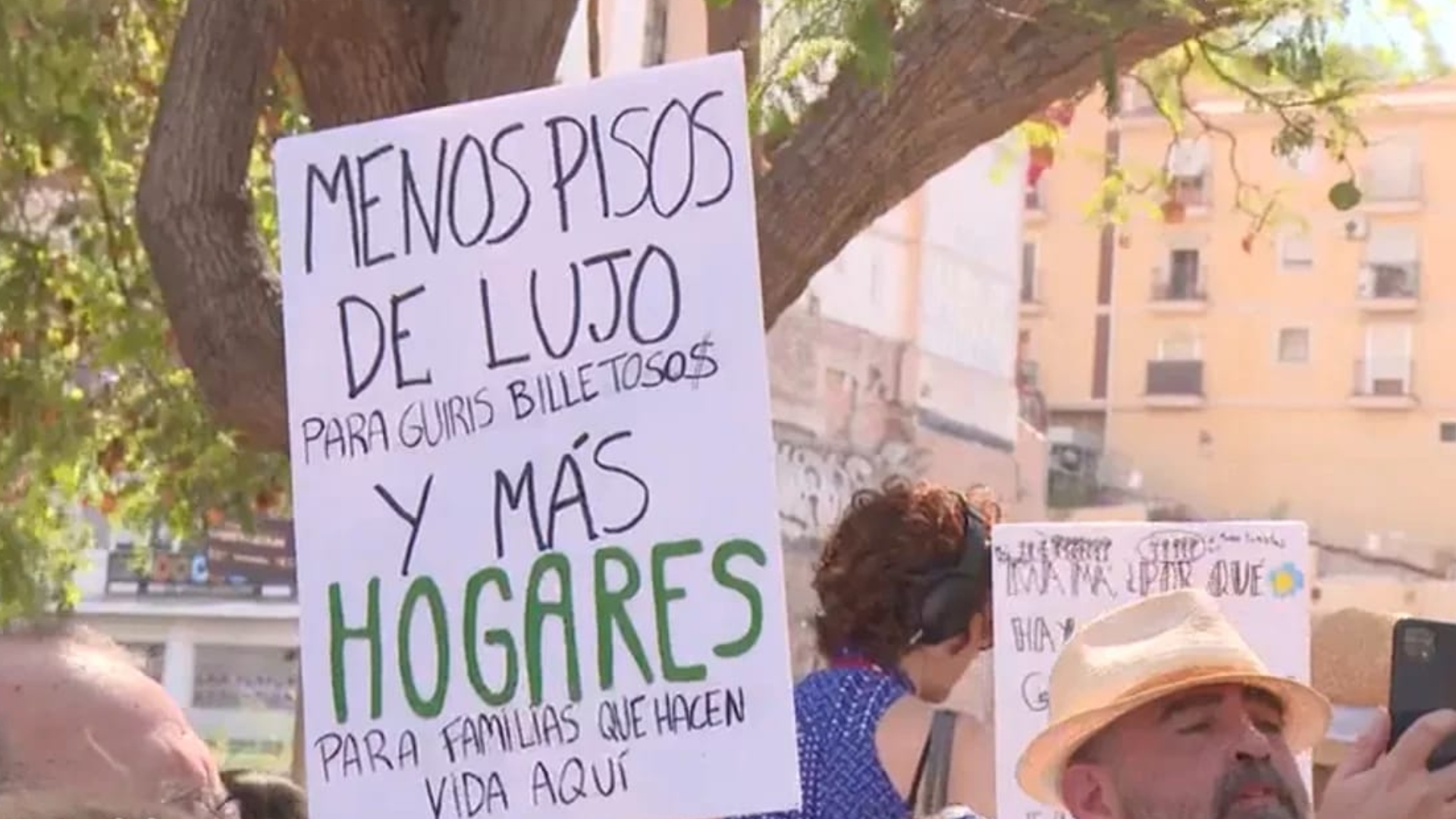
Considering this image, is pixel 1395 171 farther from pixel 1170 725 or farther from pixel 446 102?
pixel 1170 725

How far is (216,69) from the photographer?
208 inches

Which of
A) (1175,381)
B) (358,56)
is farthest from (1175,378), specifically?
(358,56)

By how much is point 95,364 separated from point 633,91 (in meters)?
6.12

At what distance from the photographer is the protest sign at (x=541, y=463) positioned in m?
2.82

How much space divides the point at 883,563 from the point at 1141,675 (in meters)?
0.89

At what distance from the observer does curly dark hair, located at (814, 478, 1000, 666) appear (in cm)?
365

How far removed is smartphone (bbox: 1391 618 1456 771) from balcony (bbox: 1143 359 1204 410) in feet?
147

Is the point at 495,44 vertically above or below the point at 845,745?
above

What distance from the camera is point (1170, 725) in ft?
9.33

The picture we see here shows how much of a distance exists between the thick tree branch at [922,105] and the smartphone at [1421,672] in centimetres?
248

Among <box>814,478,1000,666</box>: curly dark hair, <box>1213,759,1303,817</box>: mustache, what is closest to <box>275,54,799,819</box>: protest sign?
<box>1213,759,1303,817</box>: mustache

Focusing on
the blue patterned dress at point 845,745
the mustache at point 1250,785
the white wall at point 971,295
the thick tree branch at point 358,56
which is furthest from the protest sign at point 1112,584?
the white wall at point 971,295

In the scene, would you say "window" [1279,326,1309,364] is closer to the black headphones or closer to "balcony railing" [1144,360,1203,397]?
"balcony railing" [1144,360,1203,397]

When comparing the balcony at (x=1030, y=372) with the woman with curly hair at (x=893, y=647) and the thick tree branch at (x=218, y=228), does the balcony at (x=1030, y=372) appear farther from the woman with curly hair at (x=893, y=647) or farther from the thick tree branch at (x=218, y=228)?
the woman with curly hair at (x=893, y=647)
